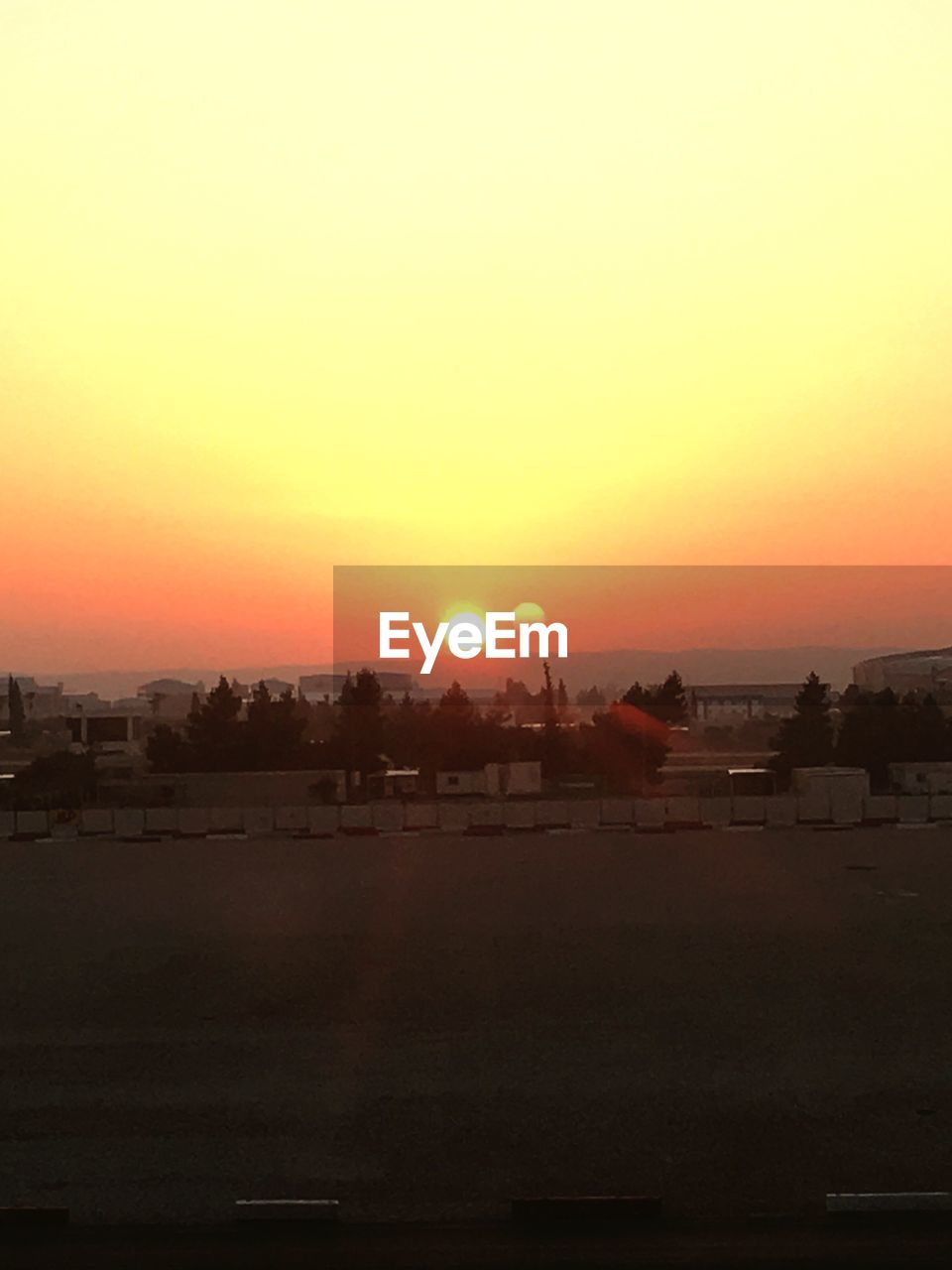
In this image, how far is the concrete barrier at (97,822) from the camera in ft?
96.4

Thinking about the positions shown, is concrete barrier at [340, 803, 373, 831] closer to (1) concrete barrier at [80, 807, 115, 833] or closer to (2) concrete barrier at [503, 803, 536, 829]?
(2) concrete barrier at [503, 803, 536, 829]

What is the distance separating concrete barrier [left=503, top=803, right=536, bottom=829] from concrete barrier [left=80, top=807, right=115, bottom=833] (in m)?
8.54

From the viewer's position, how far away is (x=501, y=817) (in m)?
29.6

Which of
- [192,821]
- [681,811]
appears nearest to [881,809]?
[681,811]

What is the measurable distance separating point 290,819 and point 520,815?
16.6ft

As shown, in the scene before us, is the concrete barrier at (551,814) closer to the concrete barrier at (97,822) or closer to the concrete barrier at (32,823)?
the concrete barrier at (97,822)

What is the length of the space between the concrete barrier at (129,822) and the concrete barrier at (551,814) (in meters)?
8.62

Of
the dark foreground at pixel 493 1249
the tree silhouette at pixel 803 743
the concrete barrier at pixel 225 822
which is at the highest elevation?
the tree silhouette at pixel 803 743

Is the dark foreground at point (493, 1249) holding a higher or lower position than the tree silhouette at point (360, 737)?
lower

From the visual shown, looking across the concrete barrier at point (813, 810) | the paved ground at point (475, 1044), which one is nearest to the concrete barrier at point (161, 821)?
the paved ground at point (475, 1044)

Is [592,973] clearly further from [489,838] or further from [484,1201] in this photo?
[489,838]

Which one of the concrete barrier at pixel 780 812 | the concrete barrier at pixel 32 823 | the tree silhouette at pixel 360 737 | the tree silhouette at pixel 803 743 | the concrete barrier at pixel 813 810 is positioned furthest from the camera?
the tree silhouette at pixel 803 743

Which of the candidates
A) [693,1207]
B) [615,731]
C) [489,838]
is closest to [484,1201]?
[693,1207]

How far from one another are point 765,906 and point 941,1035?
6961 mm
